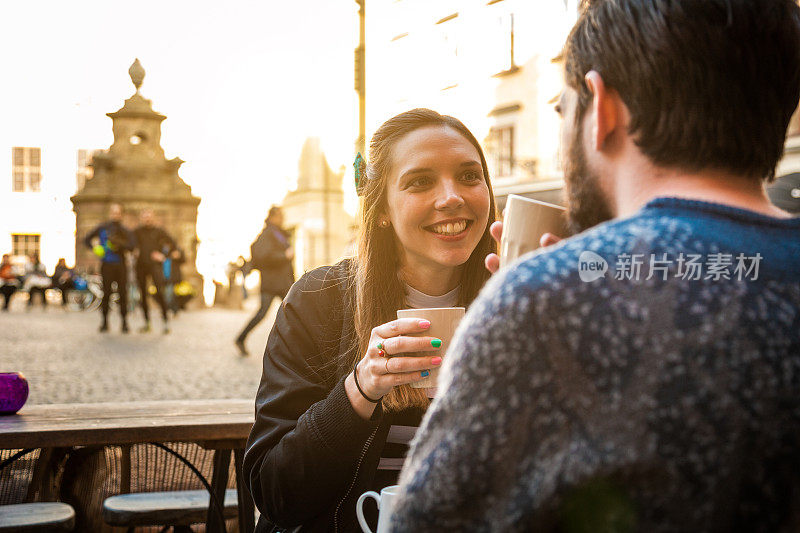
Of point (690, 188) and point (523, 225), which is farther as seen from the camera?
point (523, 225)

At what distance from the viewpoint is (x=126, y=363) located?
32.8ft

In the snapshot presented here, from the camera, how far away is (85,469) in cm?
303

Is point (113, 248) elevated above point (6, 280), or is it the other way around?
point (113, 248)

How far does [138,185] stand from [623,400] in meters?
31.6

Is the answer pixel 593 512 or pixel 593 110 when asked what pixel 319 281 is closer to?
pixel 593 110

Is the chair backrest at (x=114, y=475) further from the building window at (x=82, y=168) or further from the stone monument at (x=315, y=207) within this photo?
the stone monument at (x=315, y=207)

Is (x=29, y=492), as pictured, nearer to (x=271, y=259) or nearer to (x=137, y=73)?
(x=271, y=259)

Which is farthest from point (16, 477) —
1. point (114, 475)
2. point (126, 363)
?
point (126, 363)

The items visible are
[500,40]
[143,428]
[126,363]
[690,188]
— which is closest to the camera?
[690,188]

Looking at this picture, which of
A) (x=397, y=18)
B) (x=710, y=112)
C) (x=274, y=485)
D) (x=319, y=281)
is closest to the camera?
(x=710, y=112)

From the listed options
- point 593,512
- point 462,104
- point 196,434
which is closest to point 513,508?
point 593,512

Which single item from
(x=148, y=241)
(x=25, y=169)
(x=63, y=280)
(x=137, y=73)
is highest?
(x=137, y=73)

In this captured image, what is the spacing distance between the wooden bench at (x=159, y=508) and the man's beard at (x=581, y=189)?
7.28ft

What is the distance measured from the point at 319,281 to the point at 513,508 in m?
1.38
